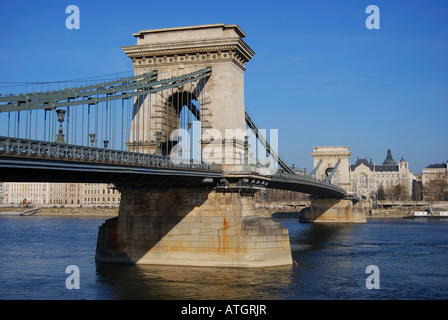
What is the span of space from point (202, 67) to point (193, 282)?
54.7ft

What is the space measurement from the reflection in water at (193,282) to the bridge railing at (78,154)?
648 cm

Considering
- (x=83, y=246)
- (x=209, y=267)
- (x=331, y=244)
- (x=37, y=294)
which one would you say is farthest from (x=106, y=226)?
(x=331, y=244)

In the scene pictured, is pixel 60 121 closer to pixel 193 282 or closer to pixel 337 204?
pixel 193 282

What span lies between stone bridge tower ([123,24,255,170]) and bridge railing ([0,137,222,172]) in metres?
6.84

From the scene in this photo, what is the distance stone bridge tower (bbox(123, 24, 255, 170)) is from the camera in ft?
129

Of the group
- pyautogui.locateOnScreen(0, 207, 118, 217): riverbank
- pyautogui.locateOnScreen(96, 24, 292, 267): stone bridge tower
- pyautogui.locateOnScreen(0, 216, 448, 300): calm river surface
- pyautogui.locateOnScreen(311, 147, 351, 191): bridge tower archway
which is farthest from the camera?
pyautogui.locateOnScreen(0, 207, 118, 217): riverbank

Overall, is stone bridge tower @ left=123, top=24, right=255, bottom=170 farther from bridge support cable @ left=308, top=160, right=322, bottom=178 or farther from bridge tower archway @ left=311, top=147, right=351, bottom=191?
bridge tower archway @ left=311, top=147, right=351, bottom=191

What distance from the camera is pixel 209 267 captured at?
35.1m

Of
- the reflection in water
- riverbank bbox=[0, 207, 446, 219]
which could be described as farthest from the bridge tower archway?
the reflection in water

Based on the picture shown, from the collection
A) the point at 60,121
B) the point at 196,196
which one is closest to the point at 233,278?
the point at 196,196

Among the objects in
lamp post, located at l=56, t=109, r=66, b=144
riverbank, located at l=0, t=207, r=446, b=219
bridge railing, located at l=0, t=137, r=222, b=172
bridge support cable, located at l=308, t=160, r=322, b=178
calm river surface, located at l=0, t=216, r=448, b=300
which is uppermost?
bridge support cable, located at l=308, t=160, r=322, b=178
